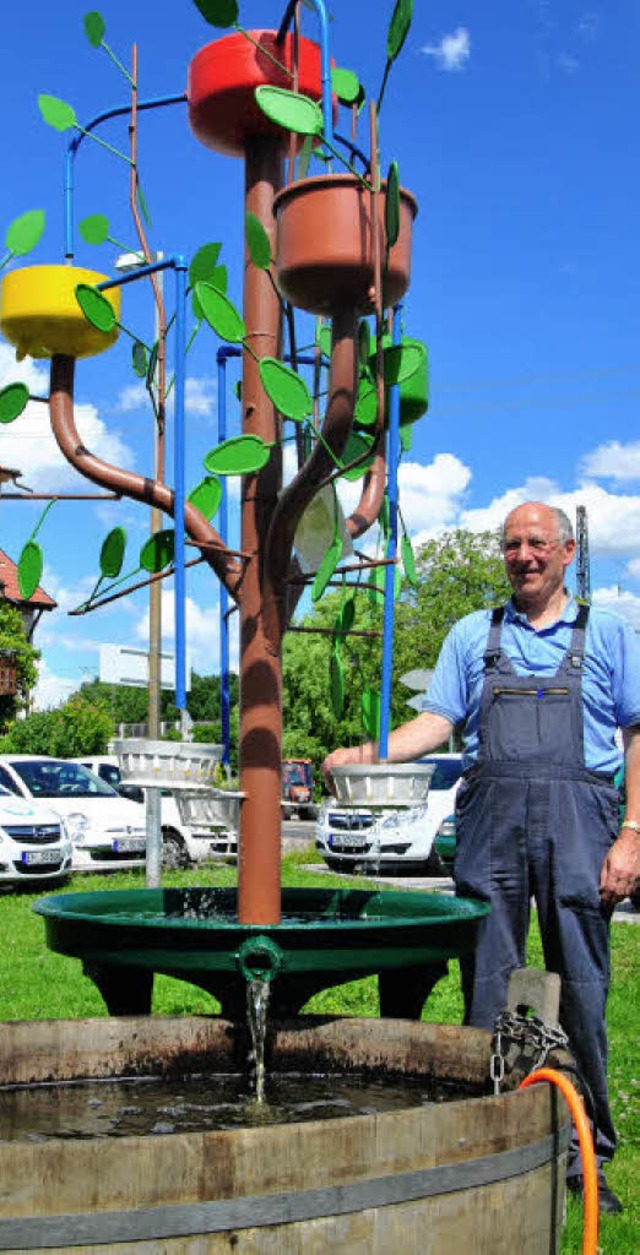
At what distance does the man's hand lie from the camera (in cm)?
345

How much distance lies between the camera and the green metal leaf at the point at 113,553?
114 inches

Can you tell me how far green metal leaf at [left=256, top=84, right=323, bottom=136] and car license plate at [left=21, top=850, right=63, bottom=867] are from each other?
40.0 ft

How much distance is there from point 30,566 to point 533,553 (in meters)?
1.37

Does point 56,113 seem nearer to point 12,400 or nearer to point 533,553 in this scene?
point 12,400

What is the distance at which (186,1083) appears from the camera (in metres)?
2.84

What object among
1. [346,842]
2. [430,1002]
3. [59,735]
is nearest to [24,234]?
[430,1002]

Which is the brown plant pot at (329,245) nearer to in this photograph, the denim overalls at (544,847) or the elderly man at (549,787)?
the elderly man at (549,787)

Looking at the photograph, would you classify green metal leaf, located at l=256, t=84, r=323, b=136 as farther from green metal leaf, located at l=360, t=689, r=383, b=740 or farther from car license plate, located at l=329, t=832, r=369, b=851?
car license plate, located at l=329, t=832, r=369, b=851

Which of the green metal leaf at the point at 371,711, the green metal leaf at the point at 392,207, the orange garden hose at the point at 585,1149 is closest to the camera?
the orange garden hose at the point at 585,1149

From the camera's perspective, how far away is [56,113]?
3158 mm

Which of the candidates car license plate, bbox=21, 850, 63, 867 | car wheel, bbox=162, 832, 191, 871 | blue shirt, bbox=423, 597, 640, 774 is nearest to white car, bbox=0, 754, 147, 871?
car wheel, bbox=162, 832, 191, 871

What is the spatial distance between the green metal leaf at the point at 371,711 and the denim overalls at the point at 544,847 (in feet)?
2.16

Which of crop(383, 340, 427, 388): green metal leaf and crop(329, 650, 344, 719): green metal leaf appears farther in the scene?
crop(329, 650, 344, 719): green metal leaf

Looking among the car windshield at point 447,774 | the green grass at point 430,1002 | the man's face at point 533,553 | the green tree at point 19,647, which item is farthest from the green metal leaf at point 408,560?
the green tree at point 19,647
